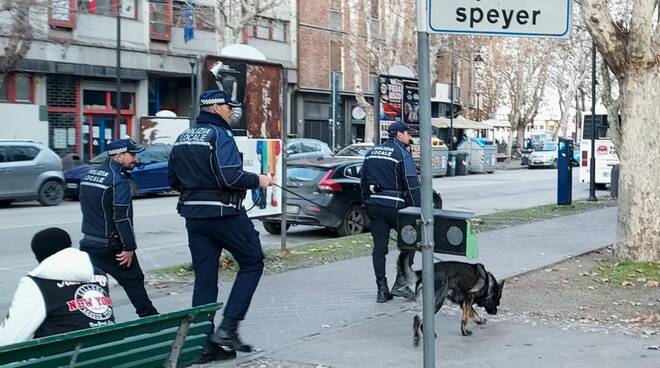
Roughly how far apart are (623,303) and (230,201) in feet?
15.4

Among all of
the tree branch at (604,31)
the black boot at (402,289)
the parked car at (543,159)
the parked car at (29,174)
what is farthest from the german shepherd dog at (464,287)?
the parked car at (543,159)

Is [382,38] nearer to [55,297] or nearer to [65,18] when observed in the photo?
[65,18]

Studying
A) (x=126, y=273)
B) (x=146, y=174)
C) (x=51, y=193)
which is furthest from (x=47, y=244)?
(x=146, y=174)

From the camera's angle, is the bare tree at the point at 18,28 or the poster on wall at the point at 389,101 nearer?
the poster on wall at the point at 389,101

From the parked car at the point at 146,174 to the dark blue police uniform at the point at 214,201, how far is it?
716 inches

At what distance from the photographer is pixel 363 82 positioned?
164ft

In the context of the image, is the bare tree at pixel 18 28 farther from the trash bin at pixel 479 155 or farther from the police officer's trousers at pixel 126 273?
the trash bin at pixel 479 155

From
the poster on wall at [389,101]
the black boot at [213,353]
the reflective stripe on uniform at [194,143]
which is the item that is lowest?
the black boot at [213,353]

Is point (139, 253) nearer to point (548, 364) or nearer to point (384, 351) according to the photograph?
point (384, 351)

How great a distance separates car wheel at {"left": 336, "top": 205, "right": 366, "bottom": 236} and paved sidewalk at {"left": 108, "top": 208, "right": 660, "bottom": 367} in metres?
4.43

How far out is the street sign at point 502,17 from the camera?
16.2 feet

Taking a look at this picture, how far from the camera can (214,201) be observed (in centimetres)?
648

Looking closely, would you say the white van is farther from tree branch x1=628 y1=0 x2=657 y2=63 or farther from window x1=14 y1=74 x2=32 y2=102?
window x1=14 y1=74 x2=32 y2=102

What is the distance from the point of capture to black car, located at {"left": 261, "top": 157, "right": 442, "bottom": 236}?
15.8 m
